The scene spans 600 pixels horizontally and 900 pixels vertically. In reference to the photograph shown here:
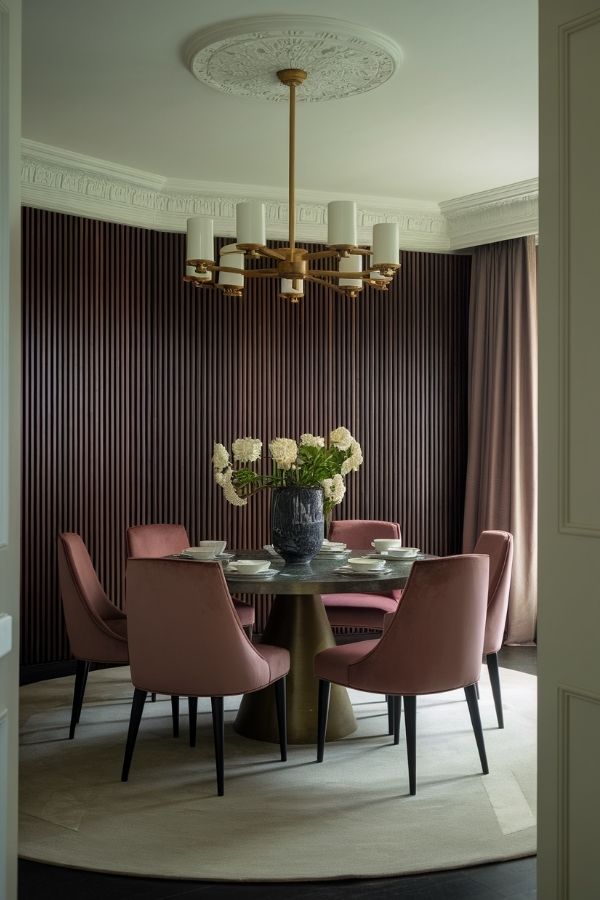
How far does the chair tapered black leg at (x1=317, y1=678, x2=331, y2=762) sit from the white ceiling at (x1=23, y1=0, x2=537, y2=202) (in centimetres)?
269

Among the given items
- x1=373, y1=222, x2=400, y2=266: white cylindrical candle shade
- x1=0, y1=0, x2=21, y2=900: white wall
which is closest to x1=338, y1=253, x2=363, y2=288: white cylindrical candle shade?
x1=373, y1=222, x2=400, y2=266: white cylindrical candle shade

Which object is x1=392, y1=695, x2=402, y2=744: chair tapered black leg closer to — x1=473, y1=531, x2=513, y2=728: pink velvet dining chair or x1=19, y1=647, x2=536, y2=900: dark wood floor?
x1=473, y1=531, x2=513, y2=728: pink velvet dining chair

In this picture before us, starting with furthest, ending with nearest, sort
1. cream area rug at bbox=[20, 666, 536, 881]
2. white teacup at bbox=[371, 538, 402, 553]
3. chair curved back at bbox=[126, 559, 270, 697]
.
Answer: white teacup at bbox=[371, 538, 402, 553] < chair curved back at bbox=[126, 559, 270, 697] < cream area rug at bbox=[20, 666, 536, 881]

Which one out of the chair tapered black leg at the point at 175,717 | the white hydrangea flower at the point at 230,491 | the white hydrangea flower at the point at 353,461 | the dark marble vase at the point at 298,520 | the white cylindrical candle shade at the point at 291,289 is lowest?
the chair tapered black leg at the point at 175,717

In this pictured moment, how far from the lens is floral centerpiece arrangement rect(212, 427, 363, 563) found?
4172 mm

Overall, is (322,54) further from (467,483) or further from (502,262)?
(467,483)

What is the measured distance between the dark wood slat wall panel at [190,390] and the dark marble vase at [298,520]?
192 cm

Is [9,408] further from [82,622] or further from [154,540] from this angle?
[154,540]

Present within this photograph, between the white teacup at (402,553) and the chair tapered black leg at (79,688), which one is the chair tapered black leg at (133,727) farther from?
the white teacup at (402,553)

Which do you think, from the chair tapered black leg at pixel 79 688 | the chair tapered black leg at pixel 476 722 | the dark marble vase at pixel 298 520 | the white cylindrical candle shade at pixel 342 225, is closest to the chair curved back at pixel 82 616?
the chair tapered black leg at pixel 79 688

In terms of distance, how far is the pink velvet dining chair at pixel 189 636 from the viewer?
135 inches

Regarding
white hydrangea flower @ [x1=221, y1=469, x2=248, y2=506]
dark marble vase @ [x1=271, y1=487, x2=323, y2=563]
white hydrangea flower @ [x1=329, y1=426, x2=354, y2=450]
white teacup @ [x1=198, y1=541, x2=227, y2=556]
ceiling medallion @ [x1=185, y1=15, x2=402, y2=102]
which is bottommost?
white teacup @ [x1=198, y1=541, x2=227, y2=556]

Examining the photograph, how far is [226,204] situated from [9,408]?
4.42 m

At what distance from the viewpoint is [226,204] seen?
6188 mm
